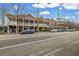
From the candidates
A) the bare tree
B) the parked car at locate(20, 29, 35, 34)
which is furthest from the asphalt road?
the bare tree

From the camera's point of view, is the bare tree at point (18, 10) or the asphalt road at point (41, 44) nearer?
the asphalt road at point (41, 44)

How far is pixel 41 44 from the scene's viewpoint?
17.8 feet

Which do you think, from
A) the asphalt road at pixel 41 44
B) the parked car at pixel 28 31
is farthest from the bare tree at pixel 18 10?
the asphalt road at pixel 41 44

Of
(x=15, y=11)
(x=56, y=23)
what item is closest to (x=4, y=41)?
(x=15, y=11)

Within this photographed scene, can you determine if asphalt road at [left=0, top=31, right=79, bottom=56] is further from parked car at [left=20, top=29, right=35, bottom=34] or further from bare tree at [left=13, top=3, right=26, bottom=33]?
bare tree at [left=13, top=3, right=26, bottom=33]

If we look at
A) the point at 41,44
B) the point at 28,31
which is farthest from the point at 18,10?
the point at 41,44

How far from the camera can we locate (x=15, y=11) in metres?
5.52

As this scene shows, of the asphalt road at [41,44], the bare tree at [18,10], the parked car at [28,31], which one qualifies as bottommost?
the asphalt road at [41,44]

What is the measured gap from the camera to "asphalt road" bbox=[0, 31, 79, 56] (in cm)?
527

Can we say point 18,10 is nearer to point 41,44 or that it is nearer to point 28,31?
point 28,31

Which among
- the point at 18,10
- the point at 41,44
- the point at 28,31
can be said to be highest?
the point at 18,10

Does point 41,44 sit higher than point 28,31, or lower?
lower

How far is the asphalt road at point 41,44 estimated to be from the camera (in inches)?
207

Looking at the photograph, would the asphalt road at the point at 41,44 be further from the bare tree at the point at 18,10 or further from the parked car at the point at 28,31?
the bare tree at the point at 18,10
